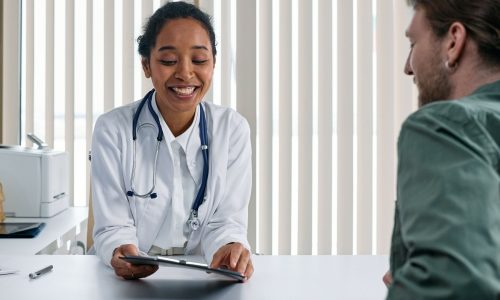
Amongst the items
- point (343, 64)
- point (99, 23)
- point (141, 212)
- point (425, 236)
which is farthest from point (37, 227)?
point (425, 236)

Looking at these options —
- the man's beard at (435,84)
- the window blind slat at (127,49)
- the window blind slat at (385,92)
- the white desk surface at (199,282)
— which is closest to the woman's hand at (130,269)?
the white desk surface at (199,282)

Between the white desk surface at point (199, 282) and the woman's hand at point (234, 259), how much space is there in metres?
0.03

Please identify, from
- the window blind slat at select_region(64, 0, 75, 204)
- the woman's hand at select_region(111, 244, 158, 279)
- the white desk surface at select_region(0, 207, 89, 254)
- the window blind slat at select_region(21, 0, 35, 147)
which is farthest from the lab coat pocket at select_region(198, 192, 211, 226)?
the window blind slat at select_region(21, 0, 35, 147)

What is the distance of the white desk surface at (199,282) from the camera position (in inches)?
58.3

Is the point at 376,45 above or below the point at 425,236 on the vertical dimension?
above

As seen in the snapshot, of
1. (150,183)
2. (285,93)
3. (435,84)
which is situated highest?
(285,93)

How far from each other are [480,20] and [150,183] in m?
1.27

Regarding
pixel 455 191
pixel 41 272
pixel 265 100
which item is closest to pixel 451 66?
pixel 455 191

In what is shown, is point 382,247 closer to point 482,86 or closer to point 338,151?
point 338,151

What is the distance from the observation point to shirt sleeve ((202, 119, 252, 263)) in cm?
196

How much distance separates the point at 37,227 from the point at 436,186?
211 centimetres

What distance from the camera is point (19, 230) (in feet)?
8.45

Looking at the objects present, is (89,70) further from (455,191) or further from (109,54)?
(455,191)

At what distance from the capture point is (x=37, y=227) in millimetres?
2635
